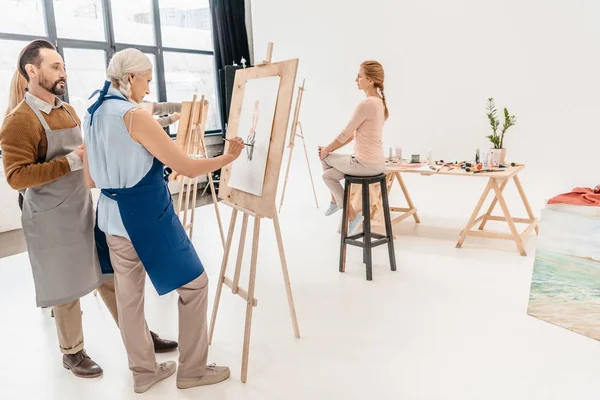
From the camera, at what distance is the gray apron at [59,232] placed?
1978 millimetres

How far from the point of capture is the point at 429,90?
4945 mm

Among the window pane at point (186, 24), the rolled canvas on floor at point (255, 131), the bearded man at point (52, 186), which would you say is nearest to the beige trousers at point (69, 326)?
the bearded man at point (52, 186)

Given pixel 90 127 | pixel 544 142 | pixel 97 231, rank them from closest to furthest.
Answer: pixel 90 127 → pixel 97 231 → pixel 544 142

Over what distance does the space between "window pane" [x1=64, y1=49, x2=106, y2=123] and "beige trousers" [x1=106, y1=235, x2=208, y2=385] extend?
416 cm

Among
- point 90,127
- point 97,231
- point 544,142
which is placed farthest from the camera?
point 544,142

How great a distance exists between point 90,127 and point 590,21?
431 cm

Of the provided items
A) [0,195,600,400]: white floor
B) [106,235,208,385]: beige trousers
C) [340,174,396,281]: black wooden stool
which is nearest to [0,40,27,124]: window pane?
[0,195,600,400]: white floor

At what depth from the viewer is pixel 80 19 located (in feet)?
17.6

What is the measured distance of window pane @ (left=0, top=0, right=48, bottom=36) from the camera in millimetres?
4672

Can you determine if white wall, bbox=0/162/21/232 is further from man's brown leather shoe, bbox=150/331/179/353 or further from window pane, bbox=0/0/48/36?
man's brown leather shoe, bbox=150/331/179/353

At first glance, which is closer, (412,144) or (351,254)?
(351,254)

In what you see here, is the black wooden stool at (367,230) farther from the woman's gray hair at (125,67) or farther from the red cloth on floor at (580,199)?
the woman's gray hair at (125,67)

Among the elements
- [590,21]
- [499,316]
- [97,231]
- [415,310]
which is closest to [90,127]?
[97,231]

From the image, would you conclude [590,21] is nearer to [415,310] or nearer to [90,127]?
[415,310]
